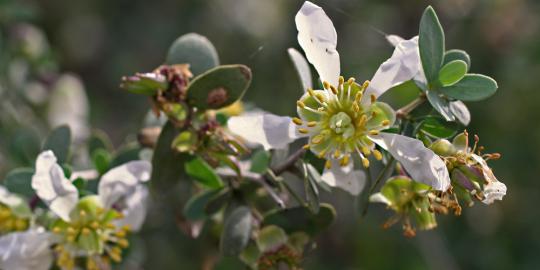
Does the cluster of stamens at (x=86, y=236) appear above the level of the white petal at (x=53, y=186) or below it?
below

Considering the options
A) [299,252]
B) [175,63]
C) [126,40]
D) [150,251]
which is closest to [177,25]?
[126,40]

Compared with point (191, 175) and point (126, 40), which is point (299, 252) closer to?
point (191, 175)

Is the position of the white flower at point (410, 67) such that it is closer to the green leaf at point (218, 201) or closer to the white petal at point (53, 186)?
the green leaf at point (218, 201)

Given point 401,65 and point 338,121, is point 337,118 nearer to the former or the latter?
point 338,121

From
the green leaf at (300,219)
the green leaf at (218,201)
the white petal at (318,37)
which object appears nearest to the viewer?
the white petal at (318,37)

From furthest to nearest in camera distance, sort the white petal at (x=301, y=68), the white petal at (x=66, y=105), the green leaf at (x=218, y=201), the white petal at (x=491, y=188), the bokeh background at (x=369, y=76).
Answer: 1. the bokeh background at (x=369, y=76)
2. the white petal at (x=66, y=105)
3. the green leaf at (x=218, y=201)
4. the white petal at (x=301, y=68)
5. the white petal at (x=491, y=188)

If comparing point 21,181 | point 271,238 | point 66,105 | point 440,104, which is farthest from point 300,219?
point 66,105

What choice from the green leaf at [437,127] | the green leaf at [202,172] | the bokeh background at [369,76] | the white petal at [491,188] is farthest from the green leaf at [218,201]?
the bokeh background at [369,76]
